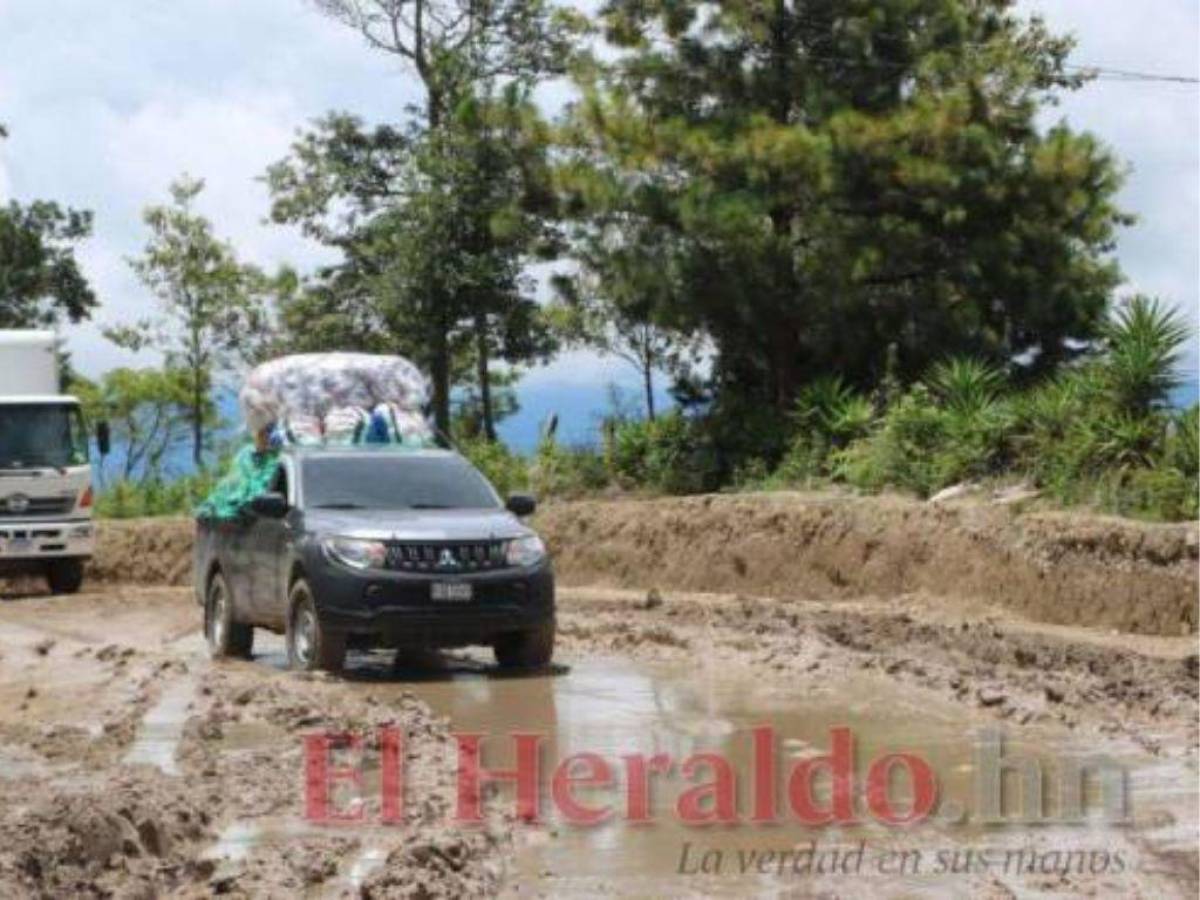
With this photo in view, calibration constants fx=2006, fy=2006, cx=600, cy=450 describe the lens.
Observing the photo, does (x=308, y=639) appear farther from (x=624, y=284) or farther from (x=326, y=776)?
(x=624, y=284)

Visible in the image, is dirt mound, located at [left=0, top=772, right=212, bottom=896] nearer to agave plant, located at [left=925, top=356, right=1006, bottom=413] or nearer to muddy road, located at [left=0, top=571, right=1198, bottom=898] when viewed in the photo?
muddy road, located at [left=0, top=571, right=1198, bottom=898]

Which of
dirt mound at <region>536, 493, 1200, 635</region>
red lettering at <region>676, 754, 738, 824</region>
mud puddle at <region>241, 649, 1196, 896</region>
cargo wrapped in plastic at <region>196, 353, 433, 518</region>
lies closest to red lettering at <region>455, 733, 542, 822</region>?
mud puddle at <region>241, 649, 1196, 896</region>

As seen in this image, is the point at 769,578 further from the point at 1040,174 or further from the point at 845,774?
the point at 845,774

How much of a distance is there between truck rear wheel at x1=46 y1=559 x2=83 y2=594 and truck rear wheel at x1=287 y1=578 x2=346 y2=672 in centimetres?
1293

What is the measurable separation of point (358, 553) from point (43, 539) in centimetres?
1323

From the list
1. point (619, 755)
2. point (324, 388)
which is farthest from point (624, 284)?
point (619, 755)

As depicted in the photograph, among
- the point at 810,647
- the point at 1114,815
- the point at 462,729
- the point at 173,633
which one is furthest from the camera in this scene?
the point at 173,633

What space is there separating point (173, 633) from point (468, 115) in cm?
1539

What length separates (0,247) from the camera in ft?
142

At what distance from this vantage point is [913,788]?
10375 mm

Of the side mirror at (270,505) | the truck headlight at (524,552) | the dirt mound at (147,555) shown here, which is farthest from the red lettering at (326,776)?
the dirt mound at (147,555)

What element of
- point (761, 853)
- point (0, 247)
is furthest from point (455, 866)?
point (0, 247)

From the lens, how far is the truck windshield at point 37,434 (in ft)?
87.9

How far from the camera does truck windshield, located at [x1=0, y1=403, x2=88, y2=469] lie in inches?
1055
